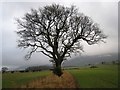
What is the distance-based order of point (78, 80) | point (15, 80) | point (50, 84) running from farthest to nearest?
point (78, 80), point (15, 80), point (50, 84)

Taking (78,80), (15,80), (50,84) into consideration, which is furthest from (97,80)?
(15,80)

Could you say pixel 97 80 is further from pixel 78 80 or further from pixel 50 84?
pixel 50 84

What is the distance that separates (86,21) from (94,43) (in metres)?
4.59

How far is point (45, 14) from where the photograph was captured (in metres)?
46.1

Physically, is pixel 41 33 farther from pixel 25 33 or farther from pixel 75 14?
pixel 75 14

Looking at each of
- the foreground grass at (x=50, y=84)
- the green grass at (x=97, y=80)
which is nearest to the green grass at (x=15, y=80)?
the foreground grass at (x=50, y=84)

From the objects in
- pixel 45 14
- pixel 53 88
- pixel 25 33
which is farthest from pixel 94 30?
pixel 53 88

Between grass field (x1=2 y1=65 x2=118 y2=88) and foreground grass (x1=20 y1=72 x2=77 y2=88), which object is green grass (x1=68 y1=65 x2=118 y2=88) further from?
foreground grass (x1=20 y1=72 x2=77 y2=88)

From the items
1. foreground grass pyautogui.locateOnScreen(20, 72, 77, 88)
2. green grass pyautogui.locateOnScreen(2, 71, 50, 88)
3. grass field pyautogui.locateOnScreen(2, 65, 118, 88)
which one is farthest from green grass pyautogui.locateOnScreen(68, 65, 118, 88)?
green grass pyautogui.locateOnScreen(2, 71, 50, 88)

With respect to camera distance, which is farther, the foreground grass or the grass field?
the grass field

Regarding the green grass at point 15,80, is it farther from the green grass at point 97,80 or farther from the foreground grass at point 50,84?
the green grass at point 97,80

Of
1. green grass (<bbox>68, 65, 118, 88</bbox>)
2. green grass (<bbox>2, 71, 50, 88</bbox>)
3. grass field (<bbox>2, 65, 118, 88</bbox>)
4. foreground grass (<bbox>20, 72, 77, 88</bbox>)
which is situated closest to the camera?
foreground grass (<bbox>20, 72, 77, 88</bbox>)

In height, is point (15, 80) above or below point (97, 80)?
above

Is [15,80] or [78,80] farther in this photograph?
[78,80]
